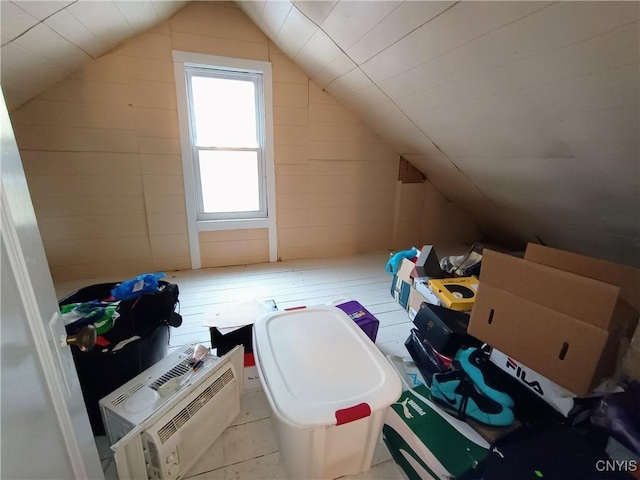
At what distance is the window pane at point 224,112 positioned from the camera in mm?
2553

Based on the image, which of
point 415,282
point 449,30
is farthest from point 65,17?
point 415,282

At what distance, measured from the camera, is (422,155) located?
287cm

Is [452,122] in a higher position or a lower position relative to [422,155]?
higher

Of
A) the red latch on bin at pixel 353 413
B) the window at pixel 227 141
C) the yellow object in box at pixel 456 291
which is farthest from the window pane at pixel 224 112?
the red latch on bin at pixel 353 413

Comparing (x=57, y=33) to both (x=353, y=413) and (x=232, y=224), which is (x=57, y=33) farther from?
(x=353, y=413)

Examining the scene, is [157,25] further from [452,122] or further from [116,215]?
[452,122]

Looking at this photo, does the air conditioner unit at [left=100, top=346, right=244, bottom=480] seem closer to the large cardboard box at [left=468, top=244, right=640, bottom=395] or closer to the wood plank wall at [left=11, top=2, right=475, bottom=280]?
the large cardboard box at [left=468, top=244, right=640, bottom=395]

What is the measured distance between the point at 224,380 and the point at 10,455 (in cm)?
→ 78

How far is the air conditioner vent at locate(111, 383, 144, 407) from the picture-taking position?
3.34 ft

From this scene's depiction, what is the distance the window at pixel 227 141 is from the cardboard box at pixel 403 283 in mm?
1501

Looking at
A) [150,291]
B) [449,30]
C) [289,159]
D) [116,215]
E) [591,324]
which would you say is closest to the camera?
[591,324]

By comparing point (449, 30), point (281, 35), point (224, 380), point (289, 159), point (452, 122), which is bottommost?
point (224, 380)

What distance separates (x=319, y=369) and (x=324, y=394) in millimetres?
106

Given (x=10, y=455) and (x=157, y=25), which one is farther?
(x=157, y=25)
